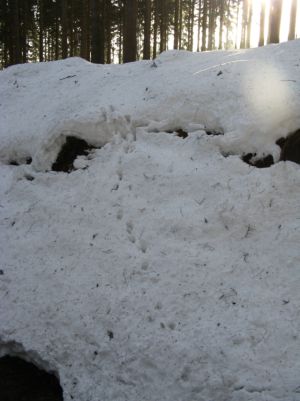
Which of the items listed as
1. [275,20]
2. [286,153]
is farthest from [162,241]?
[275,20]

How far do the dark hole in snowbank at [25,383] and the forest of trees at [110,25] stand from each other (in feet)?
34.2

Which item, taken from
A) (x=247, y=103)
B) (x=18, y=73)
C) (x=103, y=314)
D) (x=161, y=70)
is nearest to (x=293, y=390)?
(x=103, y=314)

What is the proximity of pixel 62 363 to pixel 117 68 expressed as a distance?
6.79 meters

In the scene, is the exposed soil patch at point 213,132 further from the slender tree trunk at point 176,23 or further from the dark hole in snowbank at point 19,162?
the slender tree trunk at point 176,23

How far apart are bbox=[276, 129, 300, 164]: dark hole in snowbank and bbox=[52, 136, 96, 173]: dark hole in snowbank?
120 inches

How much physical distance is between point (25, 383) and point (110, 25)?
25.8 metres

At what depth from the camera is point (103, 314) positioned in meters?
4.24

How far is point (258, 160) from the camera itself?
5430mm

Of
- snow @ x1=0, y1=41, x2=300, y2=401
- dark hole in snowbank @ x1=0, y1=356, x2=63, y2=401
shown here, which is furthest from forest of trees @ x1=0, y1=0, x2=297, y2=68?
dark hole in snowbank @ x1=0, y1=356, x2=63, y2=401

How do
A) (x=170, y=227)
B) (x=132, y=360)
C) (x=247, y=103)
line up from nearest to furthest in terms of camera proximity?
A: (x=132, y=360)
(x=170, y=227)
(x=247, y=103)

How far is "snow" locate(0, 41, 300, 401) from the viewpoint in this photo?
372 centimetres

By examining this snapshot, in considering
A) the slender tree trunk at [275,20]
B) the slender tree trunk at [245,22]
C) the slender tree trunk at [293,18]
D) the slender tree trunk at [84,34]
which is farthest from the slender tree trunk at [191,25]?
the slender tree trunk at [275,20]

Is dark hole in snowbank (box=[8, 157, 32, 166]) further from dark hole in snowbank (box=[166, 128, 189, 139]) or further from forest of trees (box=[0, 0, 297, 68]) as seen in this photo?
forest of trees (box=[0, 0, 297, 68])

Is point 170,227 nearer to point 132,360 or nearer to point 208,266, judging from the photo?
point 208,266
